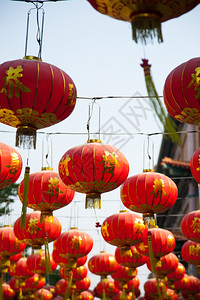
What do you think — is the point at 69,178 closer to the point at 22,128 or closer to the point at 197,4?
the point at 22,128

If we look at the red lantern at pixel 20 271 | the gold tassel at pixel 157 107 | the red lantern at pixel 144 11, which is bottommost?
the red lantern at pixel 20 271

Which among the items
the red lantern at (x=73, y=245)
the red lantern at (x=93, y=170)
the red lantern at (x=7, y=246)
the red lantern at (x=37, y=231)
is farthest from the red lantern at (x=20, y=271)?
the red lantern at (x=93, y=170)

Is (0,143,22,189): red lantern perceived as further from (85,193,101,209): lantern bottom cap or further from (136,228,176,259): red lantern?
(136,228,176,259): red lantern

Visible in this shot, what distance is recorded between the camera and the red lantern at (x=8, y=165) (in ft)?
19.3

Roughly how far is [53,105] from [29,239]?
410 centimetres

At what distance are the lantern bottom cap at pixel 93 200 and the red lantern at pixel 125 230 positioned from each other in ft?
6.42

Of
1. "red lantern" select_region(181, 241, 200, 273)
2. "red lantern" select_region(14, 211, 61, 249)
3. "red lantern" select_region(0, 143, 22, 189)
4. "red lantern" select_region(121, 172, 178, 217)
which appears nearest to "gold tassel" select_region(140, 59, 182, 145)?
"red lantern" select_region(0, 143, 22, 189)

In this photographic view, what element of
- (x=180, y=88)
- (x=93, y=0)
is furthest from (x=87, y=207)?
(x=93, y=0)

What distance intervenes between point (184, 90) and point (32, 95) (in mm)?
1263

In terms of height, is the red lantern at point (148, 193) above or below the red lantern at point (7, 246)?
above

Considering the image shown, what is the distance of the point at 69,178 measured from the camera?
5715mm

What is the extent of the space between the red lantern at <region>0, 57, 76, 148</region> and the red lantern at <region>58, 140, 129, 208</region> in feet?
4.33

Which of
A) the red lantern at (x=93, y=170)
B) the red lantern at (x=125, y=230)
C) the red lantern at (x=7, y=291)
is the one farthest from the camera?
the red lantern at (x=7, y=291)

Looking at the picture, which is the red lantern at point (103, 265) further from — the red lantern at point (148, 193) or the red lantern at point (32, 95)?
the red lantern at point (32, 95)
